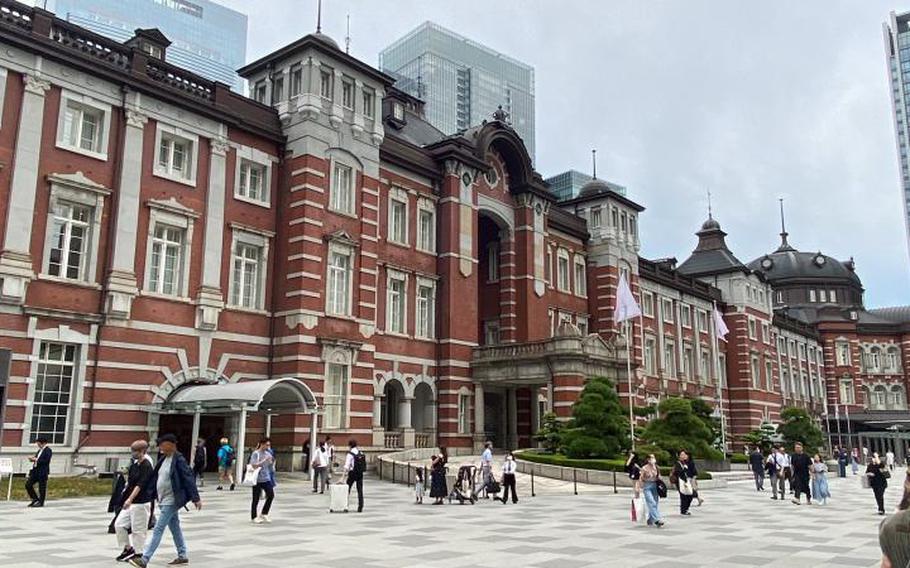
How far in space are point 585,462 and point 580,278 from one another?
18832 mm

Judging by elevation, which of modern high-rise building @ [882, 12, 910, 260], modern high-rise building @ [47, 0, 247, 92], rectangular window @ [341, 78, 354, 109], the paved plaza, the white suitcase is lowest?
the paved plaza

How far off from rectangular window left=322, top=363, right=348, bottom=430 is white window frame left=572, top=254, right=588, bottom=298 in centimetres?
1898

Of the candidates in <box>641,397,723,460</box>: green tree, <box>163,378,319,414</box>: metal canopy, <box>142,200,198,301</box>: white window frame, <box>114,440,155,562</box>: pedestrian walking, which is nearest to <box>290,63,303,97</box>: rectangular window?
<box>142,200,198,301</box>: white window frame

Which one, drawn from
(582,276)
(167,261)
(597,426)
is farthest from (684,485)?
(582,276)

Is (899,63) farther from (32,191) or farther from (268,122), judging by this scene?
(32,191)

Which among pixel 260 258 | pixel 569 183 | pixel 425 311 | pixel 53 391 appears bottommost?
pixel 53 391

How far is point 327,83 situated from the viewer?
3045 cm

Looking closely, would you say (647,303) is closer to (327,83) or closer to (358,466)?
(327,83)

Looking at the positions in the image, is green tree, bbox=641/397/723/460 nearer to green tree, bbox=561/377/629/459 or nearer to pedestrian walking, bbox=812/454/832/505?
green tree, bbox=561/377/629/459

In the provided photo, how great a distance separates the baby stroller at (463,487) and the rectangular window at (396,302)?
11791mm

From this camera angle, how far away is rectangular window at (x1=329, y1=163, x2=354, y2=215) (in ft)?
99.4

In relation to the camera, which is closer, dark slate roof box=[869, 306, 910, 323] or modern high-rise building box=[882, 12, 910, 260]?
dark slate roof box=[869, 306, 910, 323]

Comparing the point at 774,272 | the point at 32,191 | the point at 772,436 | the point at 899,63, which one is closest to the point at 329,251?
the point at 32,191

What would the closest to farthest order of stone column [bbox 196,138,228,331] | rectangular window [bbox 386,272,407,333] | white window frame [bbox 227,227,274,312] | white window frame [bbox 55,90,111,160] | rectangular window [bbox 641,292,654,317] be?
white window frame [bbox 55,90,111,160], stone column [bbox 196,138,228,331], white window frame [bbox 227,227,274,312], rectangular window [bbox 386,272,407,333], rectangular window [bbox 641,292,654,317]
